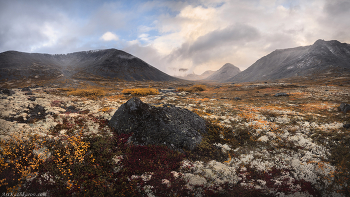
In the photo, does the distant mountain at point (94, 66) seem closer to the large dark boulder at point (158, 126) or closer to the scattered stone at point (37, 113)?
the scattered stone at point (37, 113)

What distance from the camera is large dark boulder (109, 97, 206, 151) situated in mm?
10914

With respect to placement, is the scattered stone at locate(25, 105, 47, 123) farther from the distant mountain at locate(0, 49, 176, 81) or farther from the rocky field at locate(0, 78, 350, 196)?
the distant mountain at locate(0, 49, 176, 81)

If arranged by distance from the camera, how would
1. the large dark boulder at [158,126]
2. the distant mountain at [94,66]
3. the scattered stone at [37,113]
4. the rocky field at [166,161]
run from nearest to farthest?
the rocky field at [166,161] < the large dark boulder at [158,126] < the scattered stone at [37,113] < the distant mountain at [94,66]

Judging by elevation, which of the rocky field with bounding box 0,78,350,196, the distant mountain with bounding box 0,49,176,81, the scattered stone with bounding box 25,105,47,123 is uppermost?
the distant mountain with bounding box 0,49,176,81

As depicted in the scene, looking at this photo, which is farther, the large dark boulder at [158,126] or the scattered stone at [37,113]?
the scattered stone at [37,113]

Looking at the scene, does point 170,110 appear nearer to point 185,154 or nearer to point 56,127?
point 185,154

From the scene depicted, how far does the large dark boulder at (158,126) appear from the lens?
35.8 ft

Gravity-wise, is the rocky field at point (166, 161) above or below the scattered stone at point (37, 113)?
below

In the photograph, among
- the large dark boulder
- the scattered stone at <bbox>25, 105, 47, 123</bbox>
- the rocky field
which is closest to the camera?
the rocky field

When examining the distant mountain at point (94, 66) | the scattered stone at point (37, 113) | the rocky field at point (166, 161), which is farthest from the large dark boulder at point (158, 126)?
the distant mountain at point (94, 66)

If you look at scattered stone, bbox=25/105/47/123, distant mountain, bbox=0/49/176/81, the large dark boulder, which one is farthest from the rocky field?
distant mountain, bbox=0/49/176/81

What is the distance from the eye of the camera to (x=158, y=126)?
38.2ft

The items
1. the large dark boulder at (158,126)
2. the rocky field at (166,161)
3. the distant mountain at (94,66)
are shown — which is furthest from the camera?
the distant mountain at (94,66)

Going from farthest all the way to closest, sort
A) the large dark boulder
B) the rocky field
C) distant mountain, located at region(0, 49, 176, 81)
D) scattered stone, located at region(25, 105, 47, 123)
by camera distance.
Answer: distant mountain, located at region(0, 49, 176, 81), scattered stone, located at region(25, 105, 47, 123), the large dark boulder, the rocky field
